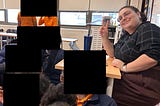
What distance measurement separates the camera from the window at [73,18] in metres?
5.58

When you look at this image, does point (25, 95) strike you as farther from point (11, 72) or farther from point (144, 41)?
point (144, 41)

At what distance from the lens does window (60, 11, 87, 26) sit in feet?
18.3

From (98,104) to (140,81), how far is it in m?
0.38

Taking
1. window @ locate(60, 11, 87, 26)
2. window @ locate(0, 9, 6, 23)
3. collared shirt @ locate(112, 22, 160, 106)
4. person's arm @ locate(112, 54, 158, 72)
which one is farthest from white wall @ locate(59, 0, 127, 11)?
person's arm @ locate(112, 54, 158, 72)

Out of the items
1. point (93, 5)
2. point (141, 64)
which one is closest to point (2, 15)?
point (93, 5)

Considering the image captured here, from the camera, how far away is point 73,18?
5684 millimetres

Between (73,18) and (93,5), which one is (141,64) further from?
(73,18)

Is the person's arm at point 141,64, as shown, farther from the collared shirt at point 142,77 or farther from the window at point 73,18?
the window at point 73,18

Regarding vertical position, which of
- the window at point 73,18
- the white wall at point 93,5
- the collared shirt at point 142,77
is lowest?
the collared shirt at point 142,77

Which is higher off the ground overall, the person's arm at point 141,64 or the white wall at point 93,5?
the white wall at point 93,5

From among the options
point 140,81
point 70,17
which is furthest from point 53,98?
point 70,17

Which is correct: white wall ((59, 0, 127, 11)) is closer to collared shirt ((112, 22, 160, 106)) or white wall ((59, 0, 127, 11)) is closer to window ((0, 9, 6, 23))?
window ((0, 9, 6, 23))

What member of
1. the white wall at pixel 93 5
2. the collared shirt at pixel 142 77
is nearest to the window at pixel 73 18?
the white wall at pixel 93 5

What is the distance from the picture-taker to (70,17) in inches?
223
